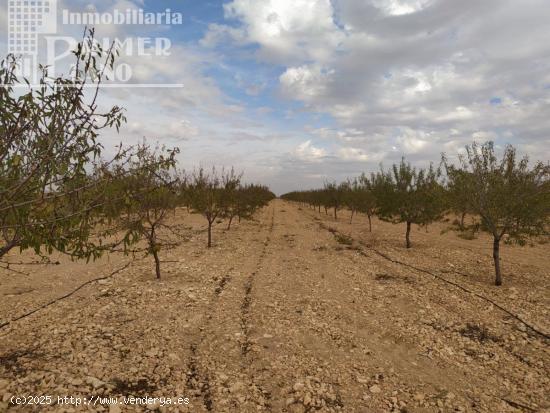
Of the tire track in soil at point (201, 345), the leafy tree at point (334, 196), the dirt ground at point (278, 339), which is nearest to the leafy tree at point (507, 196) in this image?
the dirt ground at point (278, 339)

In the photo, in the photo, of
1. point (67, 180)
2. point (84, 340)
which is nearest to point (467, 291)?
point (84, 340)

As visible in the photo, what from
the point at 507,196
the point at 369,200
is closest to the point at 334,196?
the point at 369,200

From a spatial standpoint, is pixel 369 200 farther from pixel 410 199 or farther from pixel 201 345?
pixel 201 345

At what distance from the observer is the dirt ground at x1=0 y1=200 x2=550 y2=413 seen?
5387mm

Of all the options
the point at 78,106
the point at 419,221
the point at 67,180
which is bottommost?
the point at 419,221

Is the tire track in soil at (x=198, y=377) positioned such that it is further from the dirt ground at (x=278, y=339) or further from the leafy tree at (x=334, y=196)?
the leafy tree at (x=334, y=196)

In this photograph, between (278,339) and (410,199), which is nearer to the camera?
(278,339)

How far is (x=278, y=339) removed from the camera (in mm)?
7352

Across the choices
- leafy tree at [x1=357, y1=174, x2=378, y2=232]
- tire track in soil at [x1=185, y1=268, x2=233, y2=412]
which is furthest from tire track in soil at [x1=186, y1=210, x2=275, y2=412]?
leafy tree at [x1=357, y1=174, x2=378, y2=232]

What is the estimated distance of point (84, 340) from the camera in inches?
271

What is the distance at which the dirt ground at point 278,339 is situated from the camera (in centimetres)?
539

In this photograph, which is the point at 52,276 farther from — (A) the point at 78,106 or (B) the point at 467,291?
(B) the point at 467,291

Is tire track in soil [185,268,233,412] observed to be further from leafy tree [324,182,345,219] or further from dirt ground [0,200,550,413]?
leafy tree [324,182,345,219]

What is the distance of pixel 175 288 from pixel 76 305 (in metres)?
2.66
